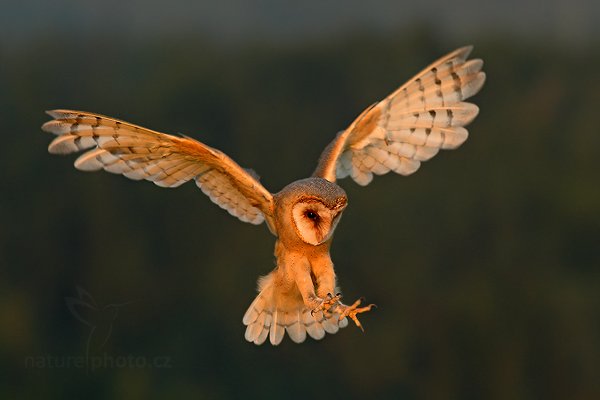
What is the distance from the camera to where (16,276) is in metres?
27.2

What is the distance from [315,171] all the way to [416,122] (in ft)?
2.54

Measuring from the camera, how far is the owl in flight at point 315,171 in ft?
18.3

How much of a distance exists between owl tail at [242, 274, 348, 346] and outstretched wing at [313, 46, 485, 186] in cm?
80

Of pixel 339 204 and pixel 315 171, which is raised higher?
pixel 315 171

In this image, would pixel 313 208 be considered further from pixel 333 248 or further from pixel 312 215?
pixel 333 248

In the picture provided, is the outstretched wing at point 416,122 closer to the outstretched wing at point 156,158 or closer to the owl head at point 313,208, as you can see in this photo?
the outstretched wing at point 156,158

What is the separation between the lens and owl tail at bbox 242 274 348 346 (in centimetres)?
644

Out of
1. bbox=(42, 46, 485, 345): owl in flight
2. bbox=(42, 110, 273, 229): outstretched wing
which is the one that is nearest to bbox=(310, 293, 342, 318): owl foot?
bbox=(42, 46, 485, 345): owl in flight

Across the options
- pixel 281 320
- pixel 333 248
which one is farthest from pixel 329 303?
pixel 333 248

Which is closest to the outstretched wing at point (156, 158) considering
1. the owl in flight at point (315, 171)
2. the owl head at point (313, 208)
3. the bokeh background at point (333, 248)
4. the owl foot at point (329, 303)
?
the owl in flight at point (315, 171)

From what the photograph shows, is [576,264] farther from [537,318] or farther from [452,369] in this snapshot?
[452,369]

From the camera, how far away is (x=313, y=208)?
545 cm

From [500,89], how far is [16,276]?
12.6 meters

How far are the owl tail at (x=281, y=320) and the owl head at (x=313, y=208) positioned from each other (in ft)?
2.93
